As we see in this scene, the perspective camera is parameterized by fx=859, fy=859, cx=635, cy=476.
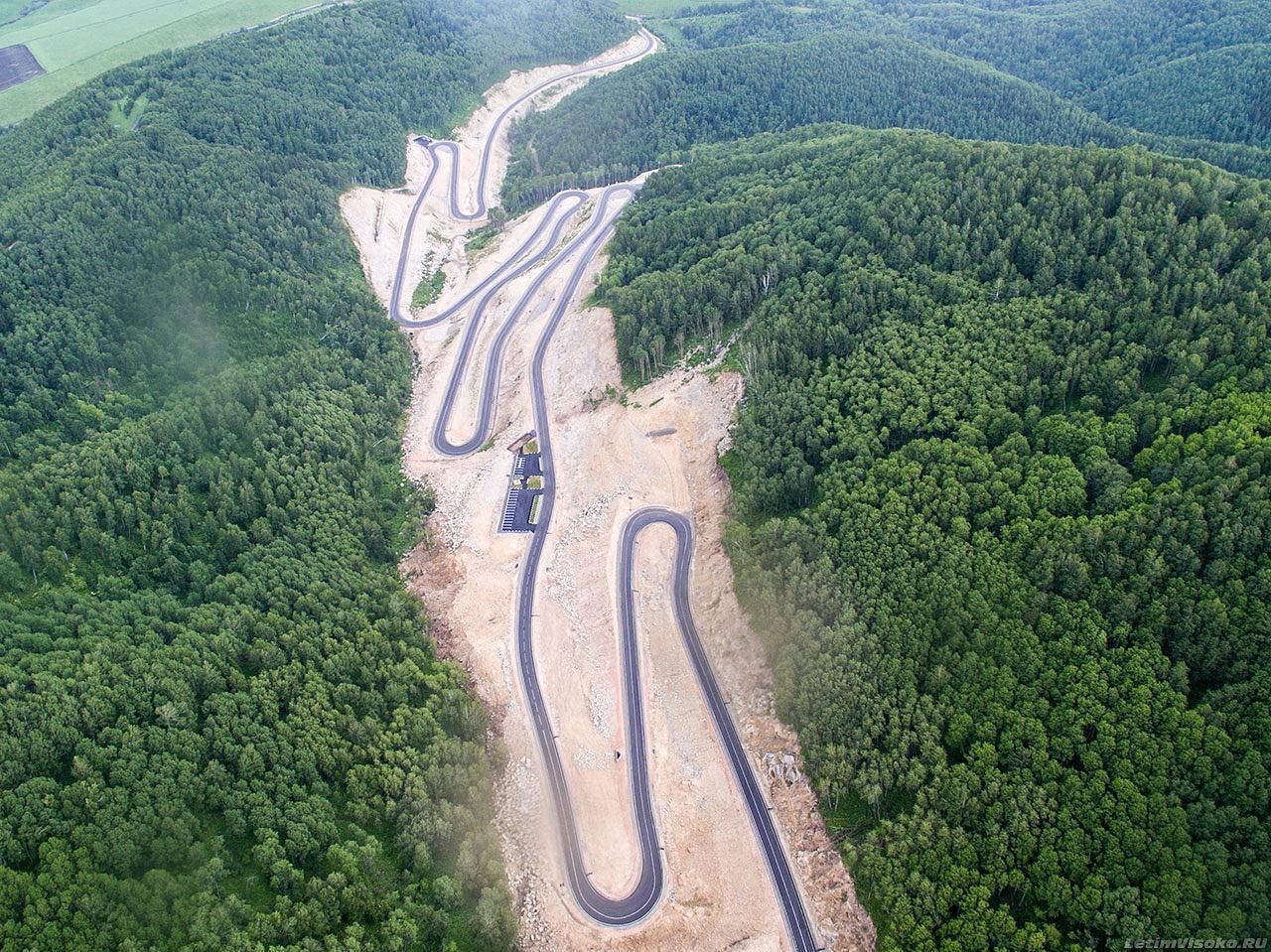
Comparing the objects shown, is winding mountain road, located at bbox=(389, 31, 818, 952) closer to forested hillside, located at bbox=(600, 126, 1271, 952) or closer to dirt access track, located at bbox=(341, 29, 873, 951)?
dirt access track, located at bbox=(341, 29, 873, 951)

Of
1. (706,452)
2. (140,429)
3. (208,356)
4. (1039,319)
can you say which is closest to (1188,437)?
(1039,319)

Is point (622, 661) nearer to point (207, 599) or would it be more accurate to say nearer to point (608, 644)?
point (608, 644)

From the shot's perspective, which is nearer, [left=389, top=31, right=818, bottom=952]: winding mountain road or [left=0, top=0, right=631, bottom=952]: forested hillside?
[left=0, top=0, right=631, bottom=952]: forested hillside

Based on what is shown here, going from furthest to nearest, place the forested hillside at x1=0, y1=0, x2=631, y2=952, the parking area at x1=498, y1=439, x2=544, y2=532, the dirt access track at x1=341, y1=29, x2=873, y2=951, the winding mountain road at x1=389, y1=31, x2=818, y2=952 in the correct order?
1. the parking area at x1=498, y1=439, x2=544, y2=532
2. the winding mountain road at x1=389, y1=31, x2=818, y2=952
3. the dirt access track at x1=341, y1=29, x2=873, y2=951
4. the forested hillside at x1=0, y1=0, x2=631, y2=952

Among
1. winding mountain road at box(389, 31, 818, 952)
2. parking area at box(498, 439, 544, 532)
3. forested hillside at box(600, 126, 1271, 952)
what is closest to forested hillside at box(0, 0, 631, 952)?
winding mountain road at box(389, 31, 818, 952)

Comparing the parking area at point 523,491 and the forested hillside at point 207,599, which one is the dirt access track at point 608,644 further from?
the forested hillside at point 207,599

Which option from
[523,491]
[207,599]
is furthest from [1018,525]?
[207,599]
